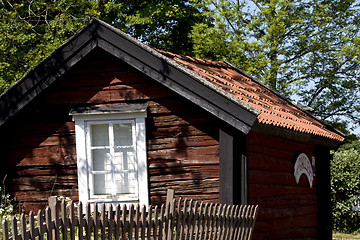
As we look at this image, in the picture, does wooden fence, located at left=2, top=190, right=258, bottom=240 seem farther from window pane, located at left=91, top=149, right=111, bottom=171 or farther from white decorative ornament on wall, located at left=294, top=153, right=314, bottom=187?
white decorative ornament on wall, located at left=294, top=153, right=314, bottom=187

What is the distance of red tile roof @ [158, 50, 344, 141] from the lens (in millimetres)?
9891

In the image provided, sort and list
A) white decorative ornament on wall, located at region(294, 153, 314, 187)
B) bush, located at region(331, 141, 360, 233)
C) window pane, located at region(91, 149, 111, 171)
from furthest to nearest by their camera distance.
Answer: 1. bush, located at region(331, 141, 360, 233)
2. white decorative ornament on wall, located at region(294, 153, 314, 187)
3. window pane, located at region(91, 149, 111, 171)

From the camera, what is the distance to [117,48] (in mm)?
9523

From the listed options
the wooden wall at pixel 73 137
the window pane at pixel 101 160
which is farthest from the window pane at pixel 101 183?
the wooden wall at pixel 73 137

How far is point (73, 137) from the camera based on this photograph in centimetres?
1000

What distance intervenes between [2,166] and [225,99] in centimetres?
443

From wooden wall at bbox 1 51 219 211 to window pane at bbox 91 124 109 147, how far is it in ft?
1.32

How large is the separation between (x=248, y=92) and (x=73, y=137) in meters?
3.66

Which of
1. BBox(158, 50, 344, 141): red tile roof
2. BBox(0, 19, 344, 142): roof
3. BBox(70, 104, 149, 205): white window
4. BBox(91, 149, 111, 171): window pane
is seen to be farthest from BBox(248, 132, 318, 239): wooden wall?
BBox(91, 149, 111, 171): window pane

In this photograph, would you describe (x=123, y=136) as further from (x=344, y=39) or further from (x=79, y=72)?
(x=344, y=39)

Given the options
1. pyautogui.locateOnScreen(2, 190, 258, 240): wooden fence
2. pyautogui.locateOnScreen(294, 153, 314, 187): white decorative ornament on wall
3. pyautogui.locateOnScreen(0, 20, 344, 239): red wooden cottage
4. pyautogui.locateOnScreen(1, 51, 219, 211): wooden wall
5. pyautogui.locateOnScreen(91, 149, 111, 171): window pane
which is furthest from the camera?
pyautogui.locateOnScreen(294, 153, 314, 187): white decorative ornament on wall

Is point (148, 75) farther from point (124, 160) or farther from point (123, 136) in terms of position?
point (124, 160)

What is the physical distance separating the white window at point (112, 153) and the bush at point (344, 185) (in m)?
13.2

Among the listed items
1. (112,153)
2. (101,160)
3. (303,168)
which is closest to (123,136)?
(112,153)
